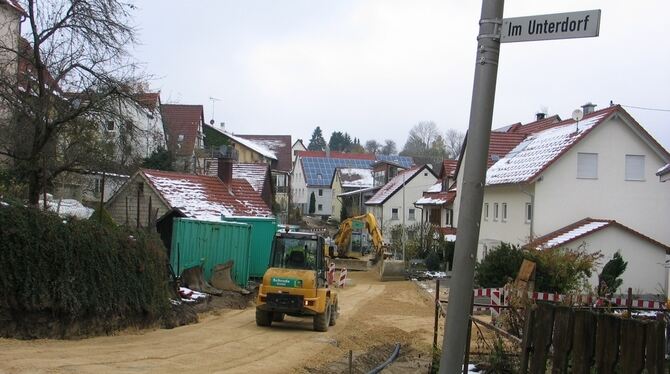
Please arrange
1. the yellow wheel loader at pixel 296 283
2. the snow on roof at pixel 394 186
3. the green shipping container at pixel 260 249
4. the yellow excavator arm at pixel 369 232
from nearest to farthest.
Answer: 1. the yellow wheel loader at pixel 296 283
2. the green shipping container at pixel 260 249
3. the yellow excavator arm at pixel 369 232
4. the snow on roof at pixel 394 186

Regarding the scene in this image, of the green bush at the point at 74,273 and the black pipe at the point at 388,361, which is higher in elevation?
the green bush at the point at 74,273

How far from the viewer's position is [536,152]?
35469mm

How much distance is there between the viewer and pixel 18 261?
13953mm

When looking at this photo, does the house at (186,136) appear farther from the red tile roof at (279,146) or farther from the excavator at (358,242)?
the red tile roof at (279,146)

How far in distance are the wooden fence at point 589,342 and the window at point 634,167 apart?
90.7 ft

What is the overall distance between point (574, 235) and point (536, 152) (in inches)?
263

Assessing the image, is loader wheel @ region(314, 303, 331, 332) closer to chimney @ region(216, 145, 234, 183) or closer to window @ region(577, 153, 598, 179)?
window @ region(577, 153, 598, 179)

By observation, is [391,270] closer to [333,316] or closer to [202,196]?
[202,196]

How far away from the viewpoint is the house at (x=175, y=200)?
1222 inches

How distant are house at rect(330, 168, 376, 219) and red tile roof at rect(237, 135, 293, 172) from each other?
7.00 m

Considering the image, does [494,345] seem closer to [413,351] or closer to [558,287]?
[413,351]

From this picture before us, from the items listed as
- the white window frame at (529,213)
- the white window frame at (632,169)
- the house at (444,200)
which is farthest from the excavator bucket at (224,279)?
the house at (444,200)

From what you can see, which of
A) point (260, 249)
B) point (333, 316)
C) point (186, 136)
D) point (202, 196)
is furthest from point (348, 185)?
point (333, 316)

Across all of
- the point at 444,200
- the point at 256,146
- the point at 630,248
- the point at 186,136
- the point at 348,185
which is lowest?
the point at 630,248
